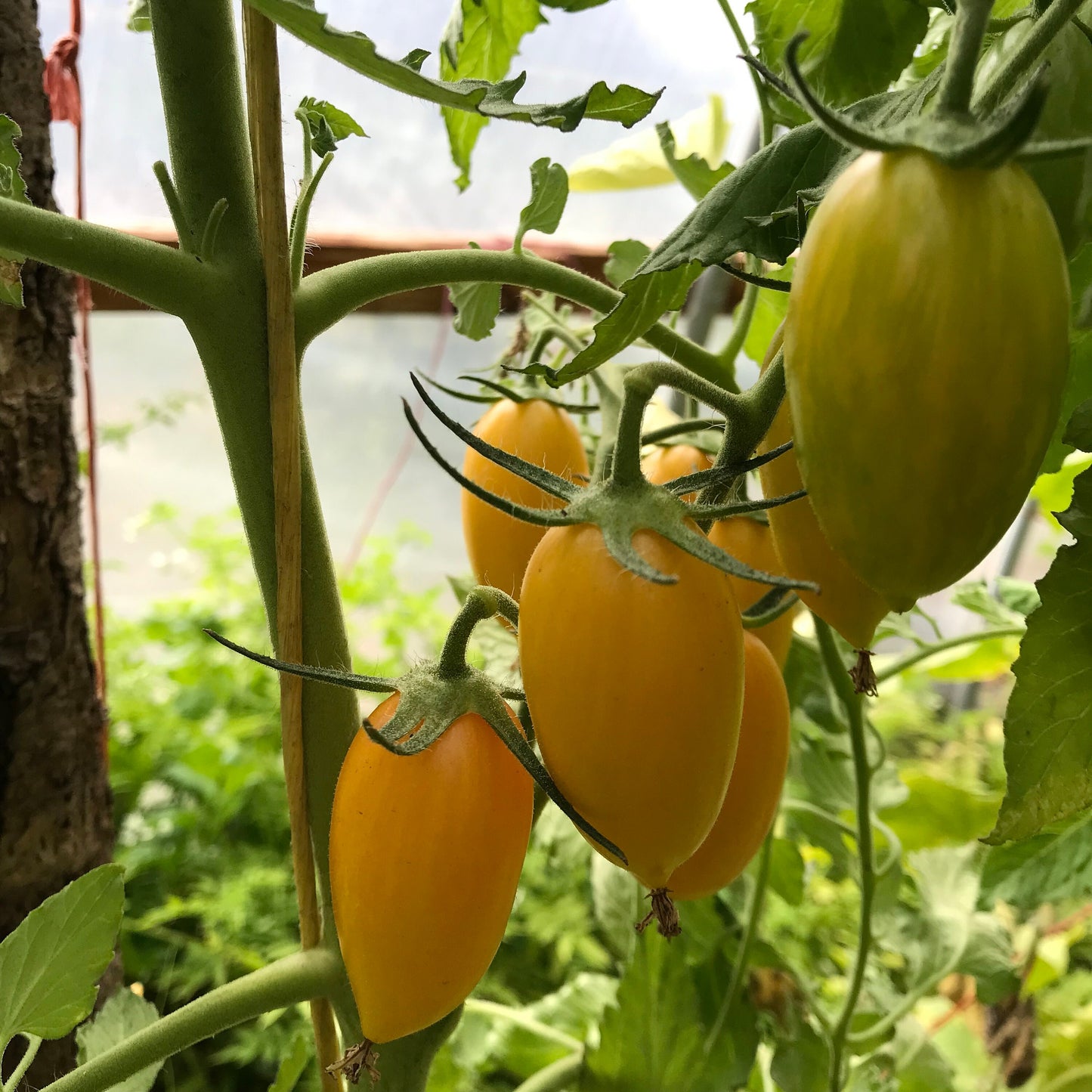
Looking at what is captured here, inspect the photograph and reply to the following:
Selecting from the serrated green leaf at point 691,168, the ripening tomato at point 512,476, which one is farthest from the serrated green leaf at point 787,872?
the serrated green leaf at point 691,168

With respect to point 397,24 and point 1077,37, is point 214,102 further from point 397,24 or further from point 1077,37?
point 397,24

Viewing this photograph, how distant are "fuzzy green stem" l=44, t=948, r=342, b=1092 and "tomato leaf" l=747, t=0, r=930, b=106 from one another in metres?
0.41

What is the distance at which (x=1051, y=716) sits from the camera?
0.29m

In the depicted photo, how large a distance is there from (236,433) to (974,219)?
25cm

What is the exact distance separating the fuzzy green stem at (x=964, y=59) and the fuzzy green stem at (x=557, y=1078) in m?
0.53

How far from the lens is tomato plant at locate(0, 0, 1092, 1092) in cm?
20

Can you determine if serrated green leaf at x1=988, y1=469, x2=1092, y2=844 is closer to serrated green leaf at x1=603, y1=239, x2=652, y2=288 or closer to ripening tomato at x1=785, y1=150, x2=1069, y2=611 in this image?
ripening tomato at x1=785, y1=150, x2=1069, y2=611

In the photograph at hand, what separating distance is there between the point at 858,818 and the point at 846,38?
0.41 meters

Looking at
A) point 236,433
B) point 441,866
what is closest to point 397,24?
point 236,433

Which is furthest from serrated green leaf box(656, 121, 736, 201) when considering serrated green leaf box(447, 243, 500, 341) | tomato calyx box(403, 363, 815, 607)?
tomato calyx box(403, 363, 815, 607)

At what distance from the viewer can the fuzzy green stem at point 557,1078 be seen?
539mm

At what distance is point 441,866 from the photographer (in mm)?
296

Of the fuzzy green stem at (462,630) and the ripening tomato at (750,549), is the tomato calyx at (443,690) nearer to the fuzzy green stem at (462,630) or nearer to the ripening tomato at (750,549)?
the fuzzy green stem at (462,630)

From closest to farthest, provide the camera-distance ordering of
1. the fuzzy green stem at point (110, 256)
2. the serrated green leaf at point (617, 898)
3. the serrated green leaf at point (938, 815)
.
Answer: the fuzzy green stem at point (110, 256) < the serrated green leaf at point (617, 898) < the serrated green leaf at point (938, 815)
